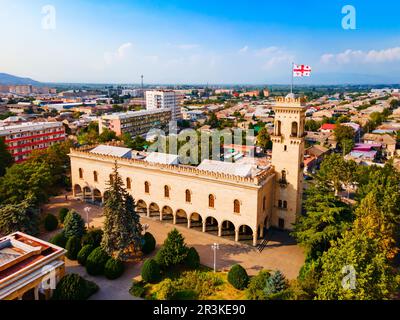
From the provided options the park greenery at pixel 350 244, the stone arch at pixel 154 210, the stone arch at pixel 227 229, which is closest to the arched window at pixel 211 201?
the stone arch at pixel 227 229

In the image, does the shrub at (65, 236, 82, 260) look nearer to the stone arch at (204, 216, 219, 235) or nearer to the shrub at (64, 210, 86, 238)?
the shrub at (64, 210, 86, 238)

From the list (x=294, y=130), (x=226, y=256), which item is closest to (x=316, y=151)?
(x=294, y=130)

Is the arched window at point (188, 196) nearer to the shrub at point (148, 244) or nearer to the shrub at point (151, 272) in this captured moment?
the shrub at point (148, 244)

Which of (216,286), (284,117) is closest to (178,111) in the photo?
(284,117)

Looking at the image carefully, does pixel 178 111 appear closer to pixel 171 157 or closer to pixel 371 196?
pixel 171 157

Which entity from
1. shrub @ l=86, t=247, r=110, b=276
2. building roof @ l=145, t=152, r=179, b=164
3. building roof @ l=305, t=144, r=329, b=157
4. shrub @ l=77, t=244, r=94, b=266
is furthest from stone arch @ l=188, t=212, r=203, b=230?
building roof @ l=305, t=144, r=329, b=157
